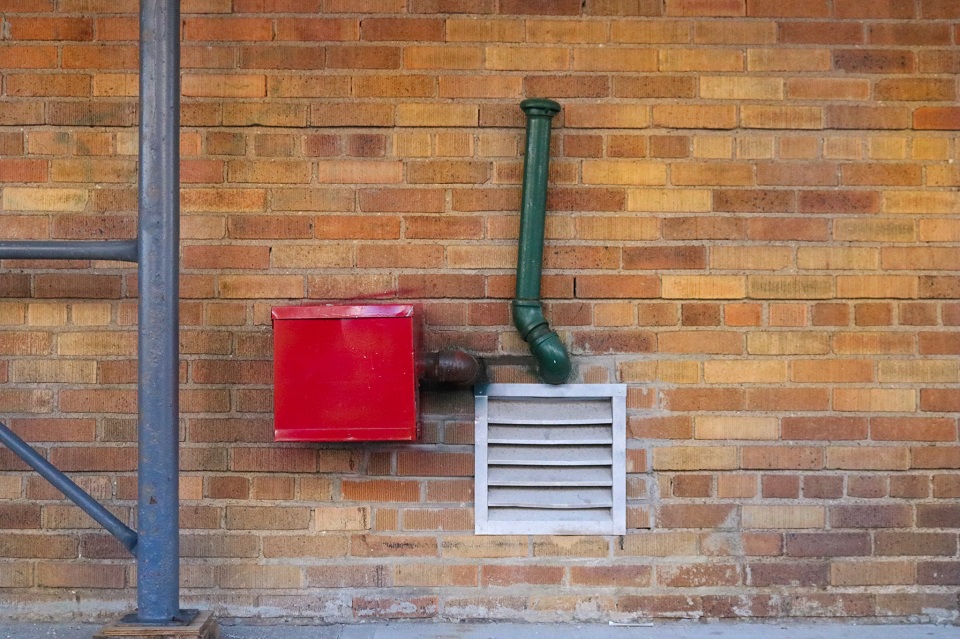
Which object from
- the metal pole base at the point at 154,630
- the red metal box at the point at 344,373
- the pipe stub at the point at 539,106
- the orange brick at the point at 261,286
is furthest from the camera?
the orange brick at the point at 261,286

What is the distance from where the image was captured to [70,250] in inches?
112

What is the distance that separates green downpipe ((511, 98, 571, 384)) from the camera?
9.87 ft

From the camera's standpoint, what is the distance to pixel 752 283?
3127 mm

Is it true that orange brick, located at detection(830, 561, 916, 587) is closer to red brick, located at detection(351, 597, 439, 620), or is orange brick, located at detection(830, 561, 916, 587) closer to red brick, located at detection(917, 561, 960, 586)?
red brick, located at detection(917, 561, 960, 586)

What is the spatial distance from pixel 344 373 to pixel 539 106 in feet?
3.71

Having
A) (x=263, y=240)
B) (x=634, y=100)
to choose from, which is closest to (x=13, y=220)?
(x=263, y=240)

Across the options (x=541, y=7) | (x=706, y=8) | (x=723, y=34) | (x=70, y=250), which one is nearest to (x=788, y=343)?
(x=723, y=34)

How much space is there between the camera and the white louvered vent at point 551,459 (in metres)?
3.12

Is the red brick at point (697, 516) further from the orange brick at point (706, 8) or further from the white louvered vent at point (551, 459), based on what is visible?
the orange brick at point (706, 8)

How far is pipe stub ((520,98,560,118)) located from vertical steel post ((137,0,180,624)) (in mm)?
1172

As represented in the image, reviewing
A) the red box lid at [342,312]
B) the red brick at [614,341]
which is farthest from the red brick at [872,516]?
the red box lid at [342,312]

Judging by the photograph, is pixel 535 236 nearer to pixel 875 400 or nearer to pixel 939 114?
pixel 875 400

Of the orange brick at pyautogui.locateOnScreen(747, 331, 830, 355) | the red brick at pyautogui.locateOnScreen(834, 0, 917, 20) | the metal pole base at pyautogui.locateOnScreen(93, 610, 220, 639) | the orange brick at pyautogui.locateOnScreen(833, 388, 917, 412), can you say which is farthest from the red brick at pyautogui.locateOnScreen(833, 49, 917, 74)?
the metal pole base at pyautogui.locateOnScreen(93, 610, 220, 639)

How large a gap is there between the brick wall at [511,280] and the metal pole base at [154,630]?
0.29 m
